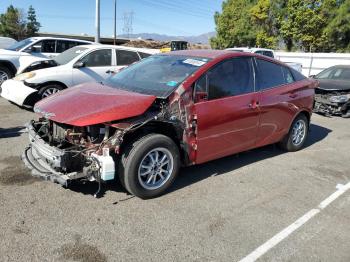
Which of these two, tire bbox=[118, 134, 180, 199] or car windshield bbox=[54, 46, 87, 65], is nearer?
tire bbox=[118, 134, 180, 199]

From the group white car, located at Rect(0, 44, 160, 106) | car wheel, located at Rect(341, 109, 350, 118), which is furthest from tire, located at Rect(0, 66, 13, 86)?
car wheel, located at Rect(341, 109, 350, 118)

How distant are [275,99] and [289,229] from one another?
92.1 inches

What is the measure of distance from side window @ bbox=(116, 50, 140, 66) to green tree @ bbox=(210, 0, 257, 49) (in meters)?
32.5

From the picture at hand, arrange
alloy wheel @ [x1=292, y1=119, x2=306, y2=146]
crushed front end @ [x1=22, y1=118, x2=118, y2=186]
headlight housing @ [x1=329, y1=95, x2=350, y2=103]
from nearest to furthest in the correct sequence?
crushed front end @ [x1=22, y1=118, x2=118, y2=186] < alloy wheel @ [x1=292, y1=119, x2=306, y2=146] < headlight housing @ [x1=329, y1=95, x2=350, y2=103]

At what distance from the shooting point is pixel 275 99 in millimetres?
5688

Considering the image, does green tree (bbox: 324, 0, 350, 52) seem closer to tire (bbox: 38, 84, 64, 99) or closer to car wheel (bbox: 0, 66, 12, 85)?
car wheel (bbox: 0, 66, 12, 85)

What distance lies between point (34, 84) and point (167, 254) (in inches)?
249

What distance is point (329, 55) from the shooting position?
73.5ft

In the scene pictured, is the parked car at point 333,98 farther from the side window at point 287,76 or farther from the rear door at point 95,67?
the rear door at point 95,67

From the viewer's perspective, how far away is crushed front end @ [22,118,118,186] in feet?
12.8

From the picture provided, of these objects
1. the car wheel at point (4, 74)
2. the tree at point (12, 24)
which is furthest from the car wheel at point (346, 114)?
the tree at point (12, 24)

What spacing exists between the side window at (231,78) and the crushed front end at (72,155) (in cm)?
149

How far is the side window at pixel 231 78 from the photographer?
4.76m

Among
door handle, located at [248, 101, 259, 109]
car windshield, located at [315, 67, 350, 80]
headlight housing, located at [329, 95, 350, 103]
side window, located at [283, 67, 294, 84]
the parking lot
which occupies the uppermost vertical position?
side window, located at [283, 67, 294, 84]
